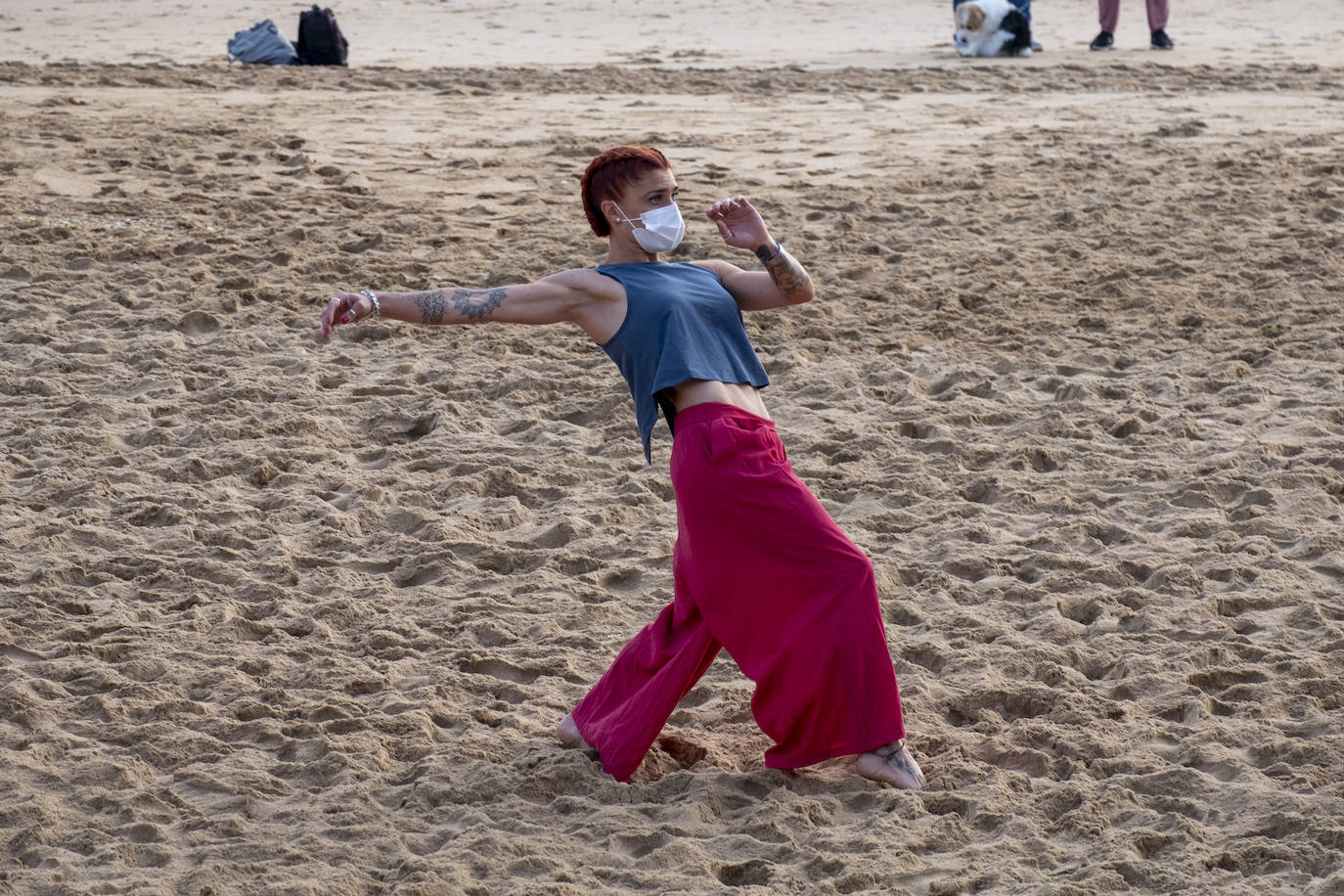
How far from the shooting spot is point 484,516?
5.50m

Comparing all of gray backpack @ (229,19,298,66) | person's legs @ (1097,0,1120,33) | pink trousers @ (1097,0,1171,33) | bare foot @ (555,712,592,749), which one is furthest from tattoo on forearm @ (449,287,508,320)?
person's legs @ (1097,0,1120,33)

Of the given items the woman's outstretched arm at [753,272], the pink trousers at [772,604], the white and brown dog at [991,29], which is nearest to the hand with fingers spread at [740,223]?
the woman's outstretched arm at [753,272]

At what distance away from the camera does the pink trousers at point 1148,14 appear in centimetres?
1499

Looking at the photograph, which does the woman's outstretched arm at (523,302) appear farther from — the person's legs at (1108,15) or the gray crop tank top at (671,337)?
the person's legs at (1108,15)

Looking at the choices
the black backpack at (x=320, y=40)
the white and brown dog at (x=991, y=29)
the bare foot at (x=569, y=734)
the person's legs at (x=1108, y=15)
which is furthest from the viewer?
the person's legs at (x=1108, y=15)

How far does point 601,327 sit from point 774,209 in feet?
18.4

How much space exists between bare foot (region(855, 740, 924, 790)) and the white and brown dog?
1177 centimetres

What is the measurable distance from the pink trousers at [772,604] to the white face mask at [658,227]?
440 millimetres

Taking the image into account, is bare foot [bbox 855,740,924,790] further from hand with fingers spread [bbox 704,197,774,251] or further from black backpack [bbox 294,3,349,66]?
black backpack [bbox 294,3,349,66]

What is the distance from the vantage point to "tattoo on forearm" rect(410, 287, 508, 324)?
12.3 ft

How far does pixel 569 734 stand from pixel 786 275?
1.33 meters

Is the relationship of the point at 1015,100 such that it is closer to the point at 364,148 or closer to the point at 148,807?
the point at 364,148

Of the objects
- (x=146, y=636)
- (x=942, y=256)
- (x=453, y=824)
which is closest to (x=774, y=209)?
(x=942, y=256)

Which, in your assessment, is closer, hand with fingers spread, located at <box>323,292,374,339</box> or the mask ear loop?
hand with fingers spread, located at <box>323,292,374,339</box>
